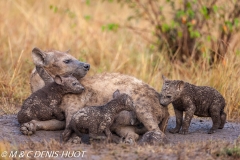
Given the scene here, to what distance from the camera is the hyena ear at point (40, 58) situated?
7.04m

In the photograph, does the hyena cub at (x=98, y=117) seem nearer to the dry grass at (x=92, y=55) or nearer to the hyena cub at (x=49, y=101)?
the hyena cub at (x=49, y=101)

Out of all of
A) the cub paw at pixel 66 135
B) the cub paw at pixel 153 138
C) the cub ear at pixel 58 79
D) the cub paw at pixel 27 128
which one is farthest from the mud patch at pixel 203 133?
the cub paw at pixel 27 128

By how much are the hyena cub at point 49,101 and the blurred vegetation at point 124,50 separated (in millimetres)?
1374

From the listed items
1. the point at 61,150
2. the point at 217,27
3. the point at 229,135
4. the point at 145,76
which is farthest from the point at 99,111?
the point at 217,27

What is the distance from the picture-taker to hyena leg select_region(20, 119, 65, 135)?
620 cm

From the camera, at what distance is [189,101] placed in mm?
6488

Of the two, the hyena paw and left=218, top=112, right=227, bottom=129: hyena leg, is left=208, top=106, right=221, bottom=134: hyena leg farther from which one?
the hyena paw

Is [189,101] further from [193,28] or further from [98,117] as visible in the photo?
[193,28]

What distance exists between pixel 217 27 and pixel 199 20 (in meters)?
0.75

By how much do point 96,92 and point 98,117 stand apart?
0.73 m

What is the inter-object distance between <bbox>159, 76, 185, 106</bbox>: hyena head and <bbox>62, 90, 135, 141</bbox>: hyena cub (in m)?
0.44

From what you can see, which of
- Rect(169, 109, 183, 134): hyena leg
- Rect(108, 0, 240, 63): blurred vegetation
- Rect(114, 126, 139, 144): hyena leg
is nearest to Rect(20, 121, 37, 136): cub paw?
Rect(114, 126, 139, 144): hyena leg

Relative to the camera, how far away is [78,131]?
6.04 metres

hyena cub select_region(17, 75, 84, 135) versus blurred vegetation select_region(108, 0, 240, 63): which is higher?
blurred vegetation select_region(108, 0, 240, 63)
